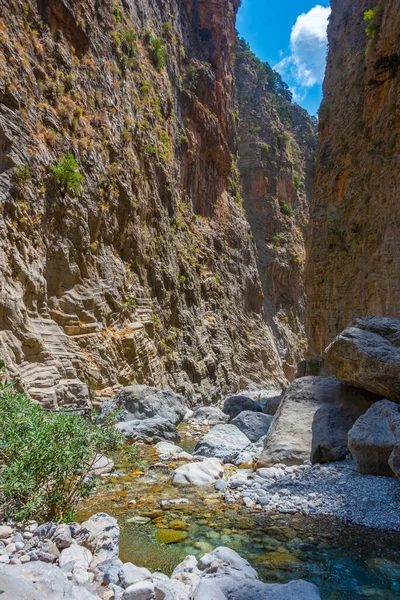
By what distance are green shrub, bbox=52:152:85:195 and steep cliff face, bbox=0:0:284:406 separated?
3 cm

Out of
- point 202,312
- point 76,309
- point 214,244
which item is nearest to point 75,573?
point 76,309

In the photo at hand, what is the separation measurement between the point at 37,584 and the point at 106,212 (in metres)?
12.9

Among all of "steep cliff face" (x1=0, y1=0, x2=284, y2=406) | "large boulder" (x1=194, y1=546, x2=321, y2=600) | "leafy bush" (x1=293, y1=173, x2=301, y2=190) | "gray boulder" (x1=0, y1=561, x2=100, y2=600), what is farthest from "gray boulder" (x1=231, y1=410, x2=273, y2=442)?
"leafy bush" (x1=293, y1=173, x2=301, y2=190)

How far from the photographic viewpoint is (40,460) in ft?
14.6

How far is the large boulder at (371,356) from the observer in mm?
7242

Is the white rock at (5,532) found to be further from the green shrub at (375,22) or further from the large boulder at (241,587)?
the green shrub at (375,22)

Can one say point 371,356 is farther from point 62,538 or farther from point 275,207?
point 275,207

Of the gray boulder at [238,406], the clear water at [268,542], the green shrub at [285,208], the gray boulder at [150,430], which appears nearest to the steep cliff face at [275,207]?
the green shrub at [285,208]

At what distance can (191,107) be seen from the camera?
28.7m

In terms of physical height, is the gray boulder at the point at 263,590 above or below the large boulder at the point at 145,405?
below

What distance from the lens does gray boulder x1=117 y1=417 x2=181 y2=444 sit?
32.3 feet

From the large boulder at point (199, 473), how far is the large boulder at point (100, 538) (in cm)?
237

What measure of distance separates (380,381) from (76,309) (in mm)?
8778

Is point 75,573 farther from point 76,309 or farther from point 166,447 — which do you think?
point 76,309
